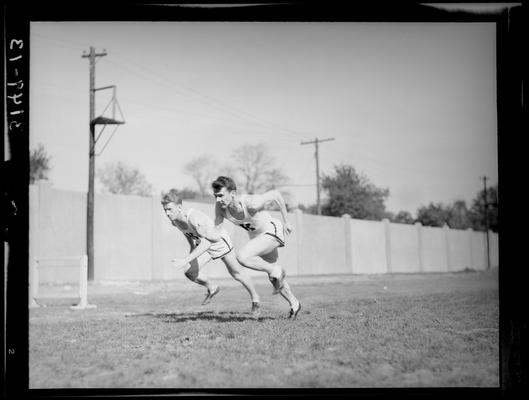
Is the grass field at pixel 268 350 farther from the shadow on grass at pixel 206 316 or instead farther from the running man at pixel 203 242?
the running man at pixel 203 242

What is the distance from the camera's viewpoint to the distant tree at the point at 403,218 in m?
13.7

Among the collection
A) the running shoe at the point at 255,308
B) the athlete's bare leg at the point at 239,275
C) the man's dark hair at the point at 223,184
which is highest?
the man's dark hair at the point at 223,184

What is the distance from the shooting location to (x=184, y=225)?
657cm

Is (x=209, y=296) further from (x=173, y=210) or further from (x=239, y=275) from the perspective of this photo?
(x=173, y=210)

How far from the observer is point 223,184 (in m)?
5.64

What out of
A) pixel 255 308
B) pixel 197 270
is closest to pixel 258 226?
pixel 255 308

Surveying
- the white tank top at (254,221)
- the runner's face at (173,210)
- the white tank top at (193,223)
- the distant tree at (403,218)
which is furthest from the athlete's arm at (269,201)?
the distant tree at (403,218)

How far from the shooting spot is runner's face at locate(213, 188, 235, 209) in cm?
565

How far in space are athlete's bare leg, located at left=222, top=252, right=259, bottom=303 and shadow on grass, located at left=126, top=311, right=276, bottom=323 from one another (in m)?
0.21

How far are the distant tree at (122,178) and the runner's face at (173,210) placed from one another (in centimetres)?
52

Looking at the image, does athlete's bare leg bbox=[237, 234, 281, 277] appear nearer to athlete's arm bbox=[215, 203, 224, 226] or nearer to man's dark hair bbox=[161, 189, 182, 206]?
athlete's arm bbox=[215, 203, 224, 226]
